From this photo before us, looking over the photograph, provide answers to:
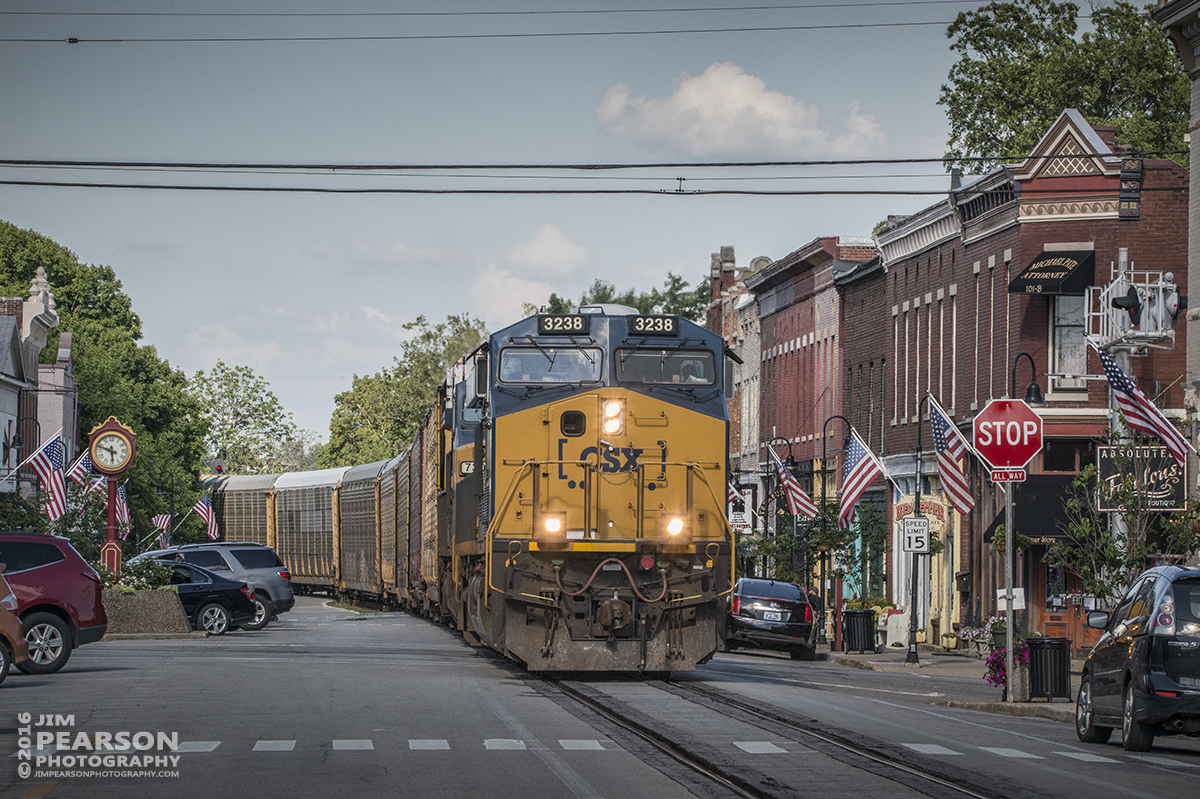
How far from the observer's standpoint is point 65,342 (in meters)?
72.2

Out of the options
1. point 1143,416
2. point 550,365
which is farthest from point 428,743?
point 1143,416

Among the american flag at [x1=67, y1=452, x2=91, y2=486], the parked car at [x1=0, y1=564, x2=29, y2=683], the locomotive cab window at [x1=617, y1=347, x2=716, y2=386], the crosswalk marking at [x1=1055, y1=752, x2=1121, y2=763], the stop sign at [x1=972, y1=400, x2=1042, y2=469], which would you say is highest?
the locomotive cab window at [x1=617, y1=347, x2=716, y2=386]

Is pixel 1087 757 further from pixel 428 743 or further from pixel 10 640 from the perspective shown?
pixel 10 640

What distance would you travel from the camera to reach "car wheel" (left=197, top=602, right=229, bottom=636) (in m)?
36.0

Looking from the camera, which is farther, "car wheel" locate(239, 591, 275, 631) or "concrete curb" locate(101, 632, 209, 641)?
"car wheel" locate(239, 591, 275, 631)

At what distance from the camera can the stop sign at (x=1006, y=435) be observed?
72.4ft

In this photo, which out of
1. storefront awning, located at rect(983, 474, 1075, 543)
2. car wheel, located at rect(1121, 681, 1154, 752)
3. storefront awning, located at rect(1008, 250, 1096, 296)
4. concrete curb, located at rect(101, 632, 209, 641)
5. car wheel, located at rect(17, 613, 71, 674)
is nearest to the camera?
car wheel, located at rect(1121, 681, 1154, 752)

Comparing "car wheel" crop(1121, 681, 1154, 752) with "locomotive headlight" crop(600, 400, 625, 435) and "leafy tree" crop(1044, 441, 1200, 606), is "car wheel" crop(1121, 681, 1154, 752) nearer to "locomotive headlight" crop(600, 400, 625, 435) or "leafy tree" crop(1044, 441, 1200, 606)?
"locomotive headlight" crop(600, 400, 625, 435)

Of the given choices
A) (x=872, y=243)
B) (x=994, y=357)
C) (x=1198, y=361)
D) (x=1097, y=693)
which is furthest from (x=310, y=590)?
(x=1097, y=693)

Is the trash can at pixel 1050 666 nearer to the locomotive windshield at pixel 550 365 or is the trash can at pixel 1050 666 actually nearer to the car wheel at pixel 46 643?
the locomotive windshield at pixel 550 365

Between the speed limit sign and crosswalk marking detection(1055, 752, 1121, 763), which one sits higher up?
the speed limit sign

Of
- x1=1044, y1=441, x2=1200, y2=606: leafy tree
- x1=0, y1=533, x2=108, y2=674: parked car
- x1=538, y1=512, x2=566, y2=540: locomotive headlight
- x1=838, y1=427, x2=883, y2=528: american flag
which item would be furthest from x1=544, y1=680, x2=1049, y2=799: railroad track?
x1=838, y1=427, x2=883, y2=528: american flag

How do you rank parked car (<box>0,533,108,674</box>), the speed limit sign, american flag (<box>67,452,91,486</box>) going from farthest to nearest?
american flag (<box>67,452,91,486</box>)
the speed limit sign
parked car (<box>0,533,108,674</box>)

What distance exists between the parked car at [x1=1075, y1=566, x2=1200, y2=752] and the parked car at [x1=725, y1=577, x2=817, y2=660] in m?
17.2
